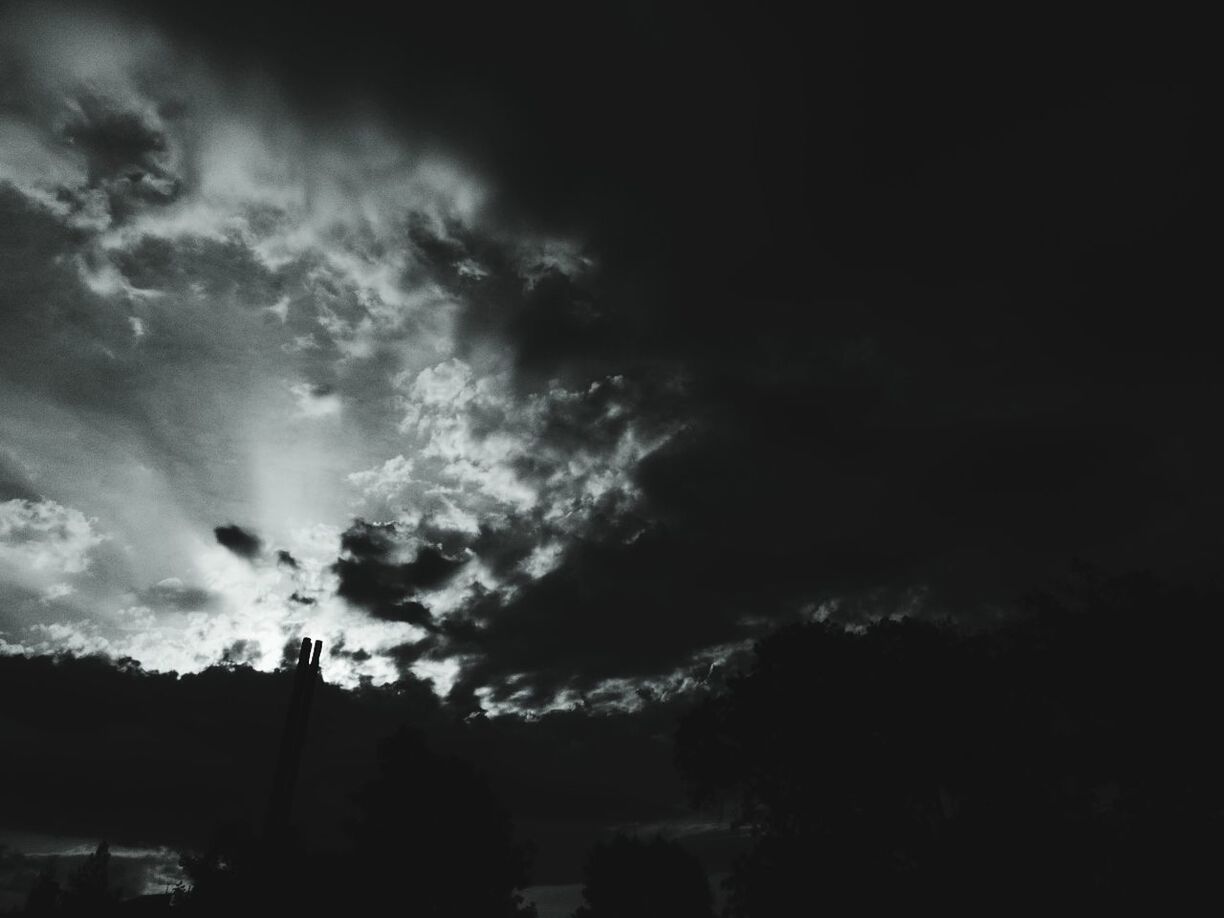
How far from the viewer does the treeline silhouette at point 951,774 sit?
25.4m

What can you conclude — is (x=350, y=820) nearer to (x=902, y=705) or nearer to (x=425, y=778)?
(x=425, y=778)

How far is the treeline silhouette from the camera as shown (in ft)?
83.4

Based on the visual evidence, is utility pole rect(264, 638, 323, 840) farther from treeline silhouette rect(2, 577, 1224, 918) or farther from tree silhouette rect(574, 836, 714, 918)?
tree silhouette rect(574, 836, 714, 918)

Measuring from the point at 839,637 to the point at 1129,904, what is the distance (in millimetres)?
13789

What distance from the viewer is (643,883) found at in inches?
2435

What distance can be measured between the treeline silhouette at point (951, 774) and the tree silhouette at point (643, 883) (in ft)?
85.4

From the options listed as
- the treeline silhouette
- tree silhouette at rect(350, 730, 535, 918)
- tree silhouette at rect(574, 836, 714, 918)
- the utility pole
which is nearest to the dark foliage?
the treeline silhouette

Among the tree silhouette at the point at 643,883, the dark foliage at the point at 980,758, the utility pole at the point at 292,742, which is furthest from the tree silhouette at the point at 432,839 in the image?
the utility pole at the point at 292,742

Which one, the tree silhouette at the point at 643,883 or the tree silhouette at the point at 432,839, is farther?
the tree silhouette at the point at 643,883

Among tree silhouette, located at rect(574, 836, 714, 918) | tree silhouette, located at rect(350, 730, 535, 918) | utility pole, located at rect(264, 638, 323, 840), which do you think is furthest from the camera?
tree silhouette, located at rect(574, 836, 714, 918)

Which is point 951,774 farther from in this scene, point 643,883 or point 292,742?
point 643,883

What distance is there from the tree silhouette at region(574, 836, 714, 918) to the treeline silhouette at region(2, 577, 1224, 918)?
2602cm

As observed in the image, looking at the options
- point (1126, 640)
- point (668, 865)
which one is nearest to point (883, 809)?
point (1126, 640)

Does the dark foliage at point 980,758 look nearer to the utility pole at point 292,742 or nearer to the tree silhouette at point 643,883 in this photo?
the utility pole at point 292,742
